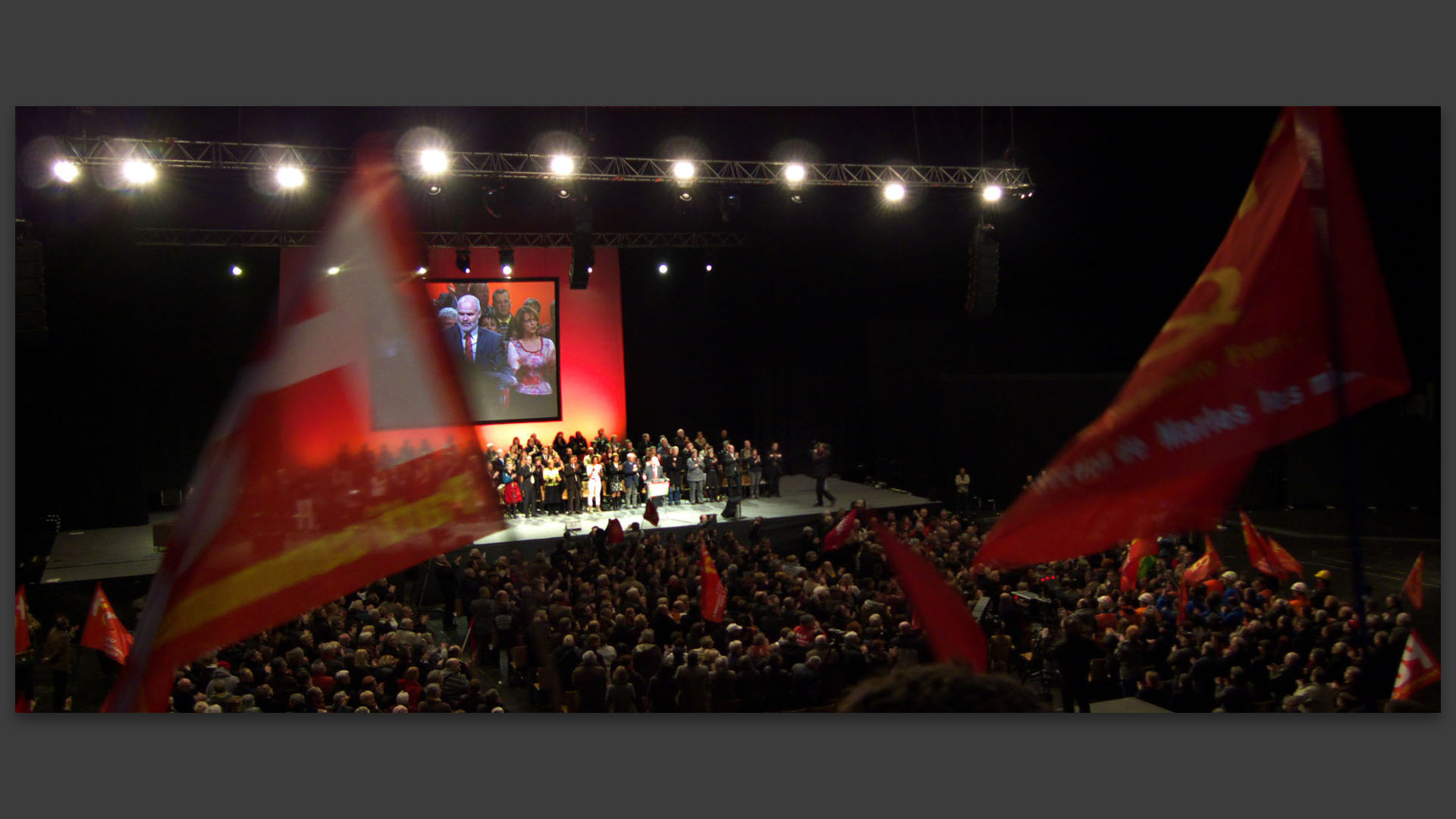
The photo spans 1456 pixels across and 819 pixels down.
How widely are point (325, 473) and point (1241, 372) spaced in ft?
13.0

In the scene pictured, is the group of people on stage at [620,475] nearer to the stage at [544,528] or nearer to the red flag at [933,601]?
the stage at [544,528]

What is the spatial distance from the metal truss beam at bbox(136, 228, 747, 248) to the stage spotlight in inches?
228

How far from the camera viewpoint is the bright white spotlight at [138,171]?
11016 mm

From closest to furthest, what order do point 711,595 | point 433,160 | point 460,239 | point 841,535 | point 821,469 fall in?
point 711,595
point 433,160
point 841,535
point 821,469
point 460,239

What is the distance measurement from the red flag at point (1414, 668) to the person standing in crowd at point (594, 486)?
43.1 ft

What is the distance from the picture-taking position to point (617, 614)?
10570 millimetres

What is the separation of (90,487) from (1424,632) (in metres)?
19.4

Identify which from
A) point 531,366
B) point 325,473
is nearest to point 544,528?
point 531,366

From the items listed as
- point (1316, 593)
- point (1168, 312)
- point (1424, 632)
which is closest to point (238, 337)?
point (1168, 312)

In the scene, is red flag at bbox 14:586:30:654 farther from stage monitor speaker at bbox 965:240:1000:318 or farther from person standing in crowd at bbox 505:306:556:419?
person standing in crowd at bbox 505:306:556:419

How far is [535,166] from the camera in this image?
13.0 m

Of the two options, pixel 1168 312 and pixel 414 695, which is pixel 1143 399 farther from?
pixel 1168 312

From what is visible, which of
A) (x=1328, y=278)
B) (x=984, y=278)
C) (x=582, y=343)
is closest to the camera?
(x=1328, y=278)

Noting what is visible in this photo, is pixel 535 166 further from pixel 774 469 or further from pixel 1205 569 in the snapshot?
pixel 1205 569
